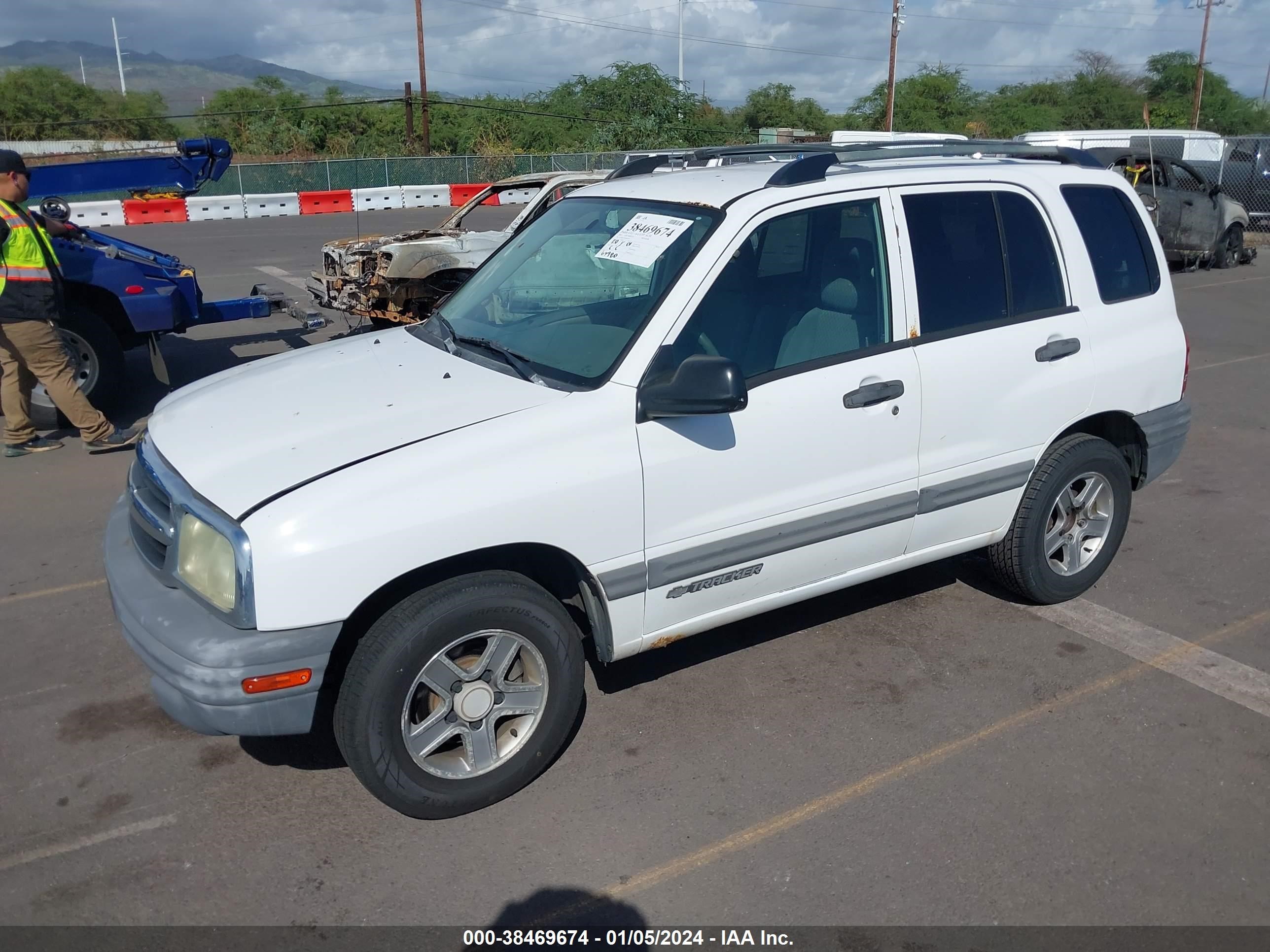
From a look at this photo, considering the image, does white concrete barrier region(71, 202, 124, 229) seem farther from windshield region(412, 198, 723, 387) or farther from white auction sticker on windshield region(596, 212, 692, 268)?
white auction sticker on windshield region(596, 212, 692, 268)

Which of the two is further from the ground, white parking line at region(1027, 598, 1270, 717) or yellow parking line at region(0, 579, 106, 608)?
yellow parking line at region(0, 579, 106, 608)

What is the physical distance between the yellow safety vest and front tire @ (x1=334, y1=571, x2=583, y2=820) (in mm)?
4996

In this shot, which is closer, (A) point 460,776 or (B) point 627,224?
(A) point 460,776

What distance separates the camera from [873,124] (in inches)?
1953

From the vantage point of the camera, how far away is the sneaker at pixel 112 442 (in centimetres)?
720

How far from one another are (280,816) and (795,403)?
2212 millimetres

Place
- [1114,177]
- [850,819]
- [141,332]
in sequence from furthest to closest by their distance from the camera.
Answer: [141,332], [1114,177], [850,819]

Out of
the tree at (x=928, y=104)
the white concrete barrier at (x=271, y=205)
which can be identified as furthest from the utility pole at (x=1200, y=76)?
the white concrete barrier at (x=271, y=205)

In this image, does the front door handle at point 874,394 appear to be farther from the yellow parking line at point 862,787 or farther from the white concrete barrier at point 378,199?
the white concrete barrier at point 378,199

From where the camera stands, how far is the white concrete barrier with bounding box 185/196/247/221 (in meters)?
24.7

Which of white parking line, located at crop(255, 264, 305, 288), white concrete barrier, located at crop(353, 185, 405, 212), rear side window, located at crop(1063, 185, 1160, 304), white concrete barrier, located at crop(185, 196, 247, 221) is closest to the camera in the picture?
rear side window, located at crop(1063, 185, 1160, 304)

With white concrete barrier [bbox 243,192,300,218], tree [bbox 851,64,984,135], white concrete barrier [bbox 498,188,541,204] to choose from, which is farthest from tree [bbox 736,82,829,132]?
white concrete barrier [bbox 498,188,541,204]

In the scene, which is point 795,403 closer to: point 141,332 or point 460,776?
point 460,776

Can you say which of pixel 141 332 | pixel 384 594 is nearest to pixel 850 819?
pixel 384 594
